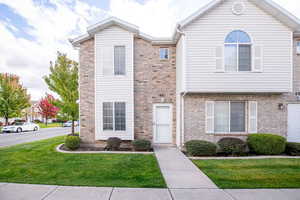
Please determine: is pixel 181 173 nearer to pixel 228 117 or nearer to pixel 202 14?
pixel 228 117

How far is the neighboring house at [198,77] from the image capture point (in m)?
7.05

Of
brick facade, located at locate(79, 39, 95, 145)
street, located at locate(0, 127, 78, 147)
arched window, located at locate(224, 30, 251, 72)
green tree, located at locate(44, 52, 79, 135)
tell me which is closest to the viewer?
arched window, located at locate(224, 30, 251, 72)

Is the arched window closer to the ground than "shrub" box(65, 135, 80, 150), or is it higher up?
higher up

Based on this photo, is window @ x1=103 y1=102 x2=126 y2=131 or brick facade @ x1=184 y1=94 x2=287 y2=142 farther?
window @ x1=103 y1=102 x2=126 y2=131

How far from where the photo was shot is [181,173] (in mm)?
4809

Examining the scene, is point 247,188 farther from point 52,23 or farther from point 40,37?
point 40,37

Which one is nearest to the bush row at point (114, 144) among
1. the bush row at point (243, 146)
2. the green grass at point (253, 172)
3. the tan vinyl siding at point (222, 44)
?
the bush row at point (243, 146)

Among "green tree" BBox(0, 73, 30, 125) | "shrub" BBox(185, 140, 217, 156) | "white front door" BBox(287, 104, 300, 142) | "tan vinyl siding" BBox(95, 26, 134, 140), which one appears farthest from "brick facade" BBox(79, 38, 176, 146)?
"green tree" BBox(0, 73, 30, 125)

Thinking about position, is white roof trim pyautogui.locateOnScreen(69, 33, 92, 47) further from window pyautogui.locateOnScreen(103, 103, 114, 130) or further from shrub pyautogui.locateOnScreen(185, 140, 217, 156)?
shrub pyautogui.locateOnScreen(185, 140, 217, 156)

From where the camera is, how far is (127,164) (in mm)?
5594

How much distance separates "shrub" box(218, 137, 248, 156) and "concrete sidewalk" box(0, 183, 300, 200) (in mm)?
3239

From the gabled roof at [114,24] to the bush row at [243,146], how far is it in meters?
5.77

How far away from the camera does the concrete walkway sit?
13.1ft

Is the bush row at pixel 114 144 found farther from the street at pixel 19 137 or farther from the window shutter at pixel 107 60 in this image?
the street at pixel 19 137
